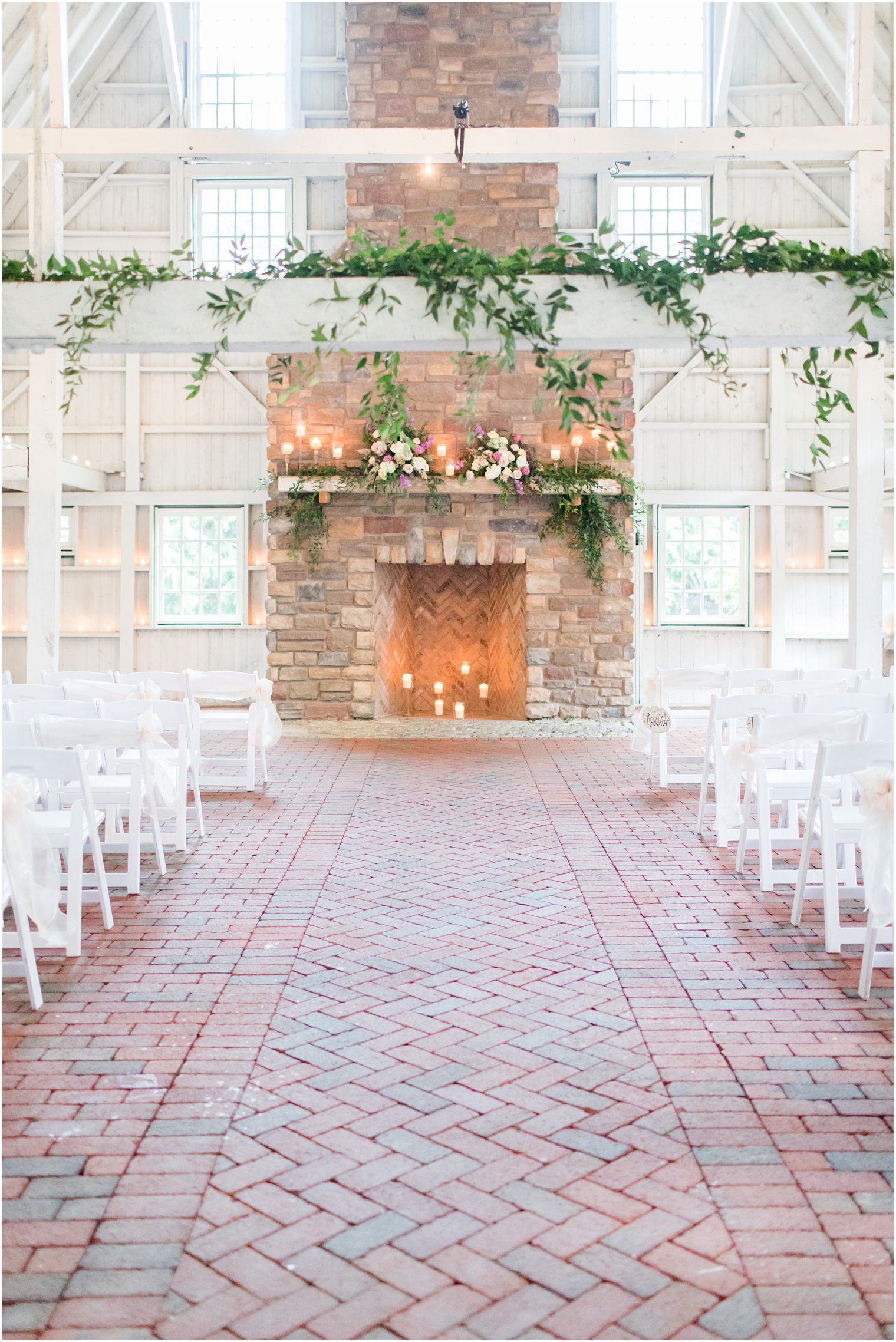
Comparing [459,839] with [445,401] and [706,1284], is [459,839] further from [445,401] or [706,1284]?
[445,401]

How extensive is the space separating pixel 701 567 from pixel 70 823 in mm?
11323

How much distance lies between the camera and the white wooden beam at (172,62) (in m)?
12.8

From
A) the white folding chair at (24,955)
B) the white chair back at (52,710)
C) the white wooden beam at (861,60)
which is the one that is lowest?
the white folding chair at (24,955)

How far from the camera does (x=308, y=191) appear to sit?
14.0 meters

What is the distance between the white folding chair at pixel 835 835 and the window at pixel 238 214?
463 inches

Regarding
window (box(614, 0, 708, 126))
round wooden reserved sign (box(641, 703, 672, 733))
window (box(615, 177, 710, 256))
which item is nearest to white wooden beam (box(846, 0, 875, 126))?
round wooden reserved sign (box(641, 703, 672, 733))

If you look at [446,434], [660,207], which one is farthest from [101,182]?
[660,207]

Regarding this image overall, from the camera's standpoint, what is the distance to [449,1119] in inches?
115

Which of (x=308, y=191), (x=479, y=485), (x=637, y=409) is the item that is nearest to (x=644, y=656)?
(x=637, y=409)

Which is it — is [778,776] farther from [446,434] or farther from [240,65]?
[240,65]

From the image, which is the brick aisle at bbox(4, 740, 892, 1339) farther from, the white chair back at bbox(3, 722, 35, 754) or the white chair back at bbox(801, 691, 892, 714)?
the white chair back at bbox(801, 691, 892, 714)

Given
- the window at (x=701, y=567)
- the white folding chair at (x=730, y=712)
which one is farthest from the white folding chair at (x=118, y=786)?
the window at (x=701, y=567)

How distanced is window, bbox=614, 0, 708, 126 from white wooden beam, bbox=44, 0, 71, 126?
10072 millimetres

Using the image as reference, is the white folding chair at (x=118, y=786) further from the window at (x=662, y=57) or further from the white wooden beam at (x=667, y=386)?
the window at (x=662, y=57)
